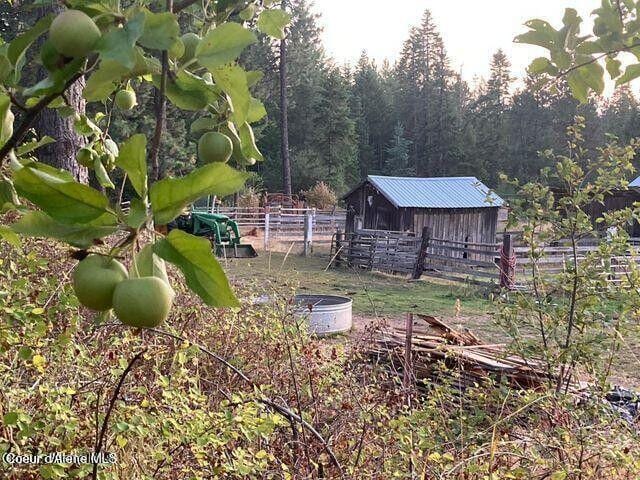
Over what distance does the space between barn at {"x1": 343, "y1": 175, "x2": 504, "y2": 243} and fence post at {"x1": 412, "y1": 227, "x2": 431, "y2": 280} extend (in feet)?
5.95

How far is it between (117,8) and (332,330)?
6.63 meters

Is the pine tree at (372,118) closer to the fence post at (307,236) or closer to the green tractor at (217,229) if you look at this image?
the fence post at (307,236)

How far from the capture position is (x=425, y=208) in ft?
52.6

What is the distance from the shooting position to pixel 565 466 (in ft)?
7.57

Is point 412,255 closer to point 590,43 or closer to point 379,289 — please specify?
point 379,289

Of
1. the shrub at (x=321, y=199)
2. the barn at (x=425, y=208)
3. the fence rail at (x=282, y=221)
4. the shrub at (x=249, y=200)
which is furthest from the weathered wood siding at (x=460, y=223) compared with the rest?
the shrub at (x=321, y=199)

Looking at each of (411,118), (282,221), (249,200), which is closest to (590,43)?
(282,221)

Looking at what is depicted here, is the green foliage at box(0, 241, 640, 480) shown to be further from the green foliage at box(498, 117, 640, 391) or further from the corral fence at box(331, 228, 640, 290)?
the corral fence at box(331, 228, 640, 290)

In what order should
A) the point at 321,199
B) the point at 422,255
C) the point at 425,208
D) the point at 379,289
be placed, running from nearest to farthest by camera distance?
the point at 379,289 → the point at 422,255 → the point at 425,208 → the point at 321,199

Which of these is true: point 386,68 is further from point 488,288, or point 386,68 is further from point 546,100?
point 488,288

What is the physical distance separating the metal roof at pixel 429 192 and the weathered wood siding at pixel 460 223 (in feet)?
0.86

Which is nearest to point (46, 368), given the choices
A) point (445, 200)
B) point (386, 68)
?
point (445, 200)

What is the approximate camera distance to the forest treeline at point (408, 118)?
3416 centimetres

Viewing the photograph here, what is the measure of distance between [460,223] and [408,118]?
27688 mm
